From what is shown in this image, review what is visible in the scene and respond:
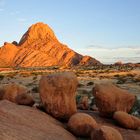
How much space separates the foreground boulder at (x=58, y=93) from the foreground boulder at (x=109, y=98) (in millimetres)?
1422

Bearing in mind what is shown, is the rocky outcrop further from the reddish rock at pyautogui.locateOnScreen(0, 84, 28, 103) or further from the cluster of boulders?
the cluster of boulders

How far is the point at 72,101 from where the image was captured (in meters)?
15.1

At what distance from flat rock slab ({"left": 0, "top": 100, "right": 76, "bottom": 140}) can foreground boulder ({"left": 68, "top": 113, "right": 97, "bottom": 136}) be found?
0.32 metres

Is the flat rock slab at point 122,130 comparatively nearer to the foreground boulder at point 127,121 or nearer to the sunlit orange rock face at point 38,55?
the foreground boulder at point 127,121

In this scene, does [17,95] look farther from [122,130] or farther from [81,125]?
[122,130]

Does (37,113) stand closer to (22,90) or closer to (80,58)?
(22,90)

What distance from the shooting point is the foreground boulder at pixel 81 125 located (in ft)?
44.1

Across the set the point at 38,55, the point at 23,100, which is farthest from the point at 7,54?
the point at 23,100

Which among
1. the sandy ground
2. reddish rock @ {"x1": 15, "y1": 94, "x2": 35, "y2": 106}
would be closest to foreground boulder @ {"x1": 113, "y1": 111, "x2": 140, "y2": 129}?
reddish rock @ {"x1": 15, "y1": 94, "x2": 35, "y2": 106}

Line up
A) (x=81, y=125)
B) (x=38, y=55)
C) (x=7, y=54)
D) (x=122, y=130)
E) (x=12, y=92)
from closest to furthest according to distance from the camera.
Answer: (x=81, y=125), (x=122, y=130), (x=12, y=92), (x=38, y=55), (x=7, y=54)

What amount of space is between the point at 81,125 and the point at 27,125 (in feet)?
7.76

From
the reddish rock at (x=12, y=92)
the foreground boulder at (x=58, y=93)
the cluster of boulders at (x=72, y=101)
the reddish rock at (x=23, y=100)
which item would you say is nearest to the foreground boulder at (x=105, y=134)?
the cluster of boulders at (x=72, y=101)

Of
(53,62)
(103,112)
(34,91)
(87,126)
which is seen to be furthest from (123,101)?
(53,62)

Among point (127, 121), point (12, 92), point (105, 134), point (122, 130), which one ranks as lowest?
point (122, 130)
